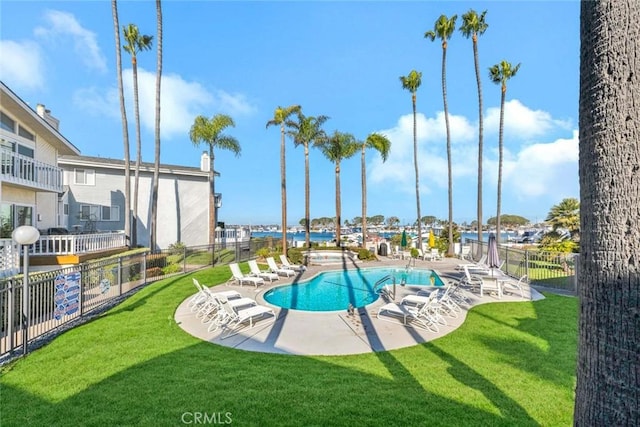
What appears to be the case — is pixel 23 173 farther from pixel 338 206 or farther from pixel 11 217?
pixel 338 206

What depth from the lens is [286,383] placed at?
16.7 feet

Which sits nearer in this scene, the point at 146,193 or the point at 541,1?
the point at 541,1

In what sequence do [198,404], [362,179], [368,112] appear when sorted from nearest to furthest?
[198,404] < [362,179] < [368,112]

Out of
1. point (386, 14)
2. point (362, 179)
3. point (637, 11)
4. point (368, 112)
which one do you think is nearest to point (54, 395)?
point (637, 11)

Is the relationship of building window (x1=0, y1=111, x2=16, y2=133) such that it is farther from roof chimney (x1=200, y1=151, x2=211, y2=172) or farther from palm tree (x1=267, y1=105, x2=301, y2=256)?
roof chimney (x1=200, y1=151, x2=211, y2=172)

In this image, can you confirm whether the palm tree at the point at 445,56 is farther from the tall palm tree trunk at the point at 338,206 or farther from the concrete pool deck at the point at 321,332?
the concrete pool deck at the point at 321,332

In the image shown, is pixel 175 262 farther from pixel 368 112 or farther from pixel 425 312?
pixel 368 112

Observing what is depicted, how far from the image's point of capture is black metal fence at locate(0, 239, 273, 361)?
20.9 ft

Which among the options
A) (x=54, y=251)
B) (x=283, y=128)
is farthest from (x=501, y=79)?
(x=54, y=251)

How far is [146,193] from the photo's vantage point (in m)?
25.5

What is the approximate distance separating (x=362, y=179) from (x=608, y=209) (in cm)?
2624

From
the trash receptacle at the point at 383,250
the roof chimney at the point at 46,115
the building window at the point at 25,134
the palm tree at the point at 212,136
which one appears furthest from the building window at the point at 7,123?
the trash receptacle at the point at 383,250

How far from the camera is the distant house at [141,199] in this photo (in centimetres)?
2273

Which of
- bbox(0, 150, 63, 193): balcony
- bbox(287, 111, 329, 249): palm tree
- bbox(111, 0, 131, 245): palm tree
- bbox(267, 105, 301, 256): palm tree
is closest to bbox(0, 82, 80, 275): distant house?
bbox(0, 150, 63, 193): balcony
